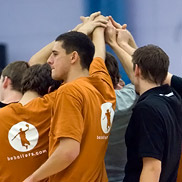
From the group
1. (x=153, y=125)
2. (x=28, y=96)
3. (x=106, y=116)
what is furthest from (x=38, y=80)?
(x=153, y=125)

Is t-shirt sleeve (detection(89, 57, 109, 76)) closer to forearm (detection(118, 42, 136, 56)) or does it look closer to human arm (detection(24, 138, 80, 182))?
forearm (detection(118, 42, 136, 56))

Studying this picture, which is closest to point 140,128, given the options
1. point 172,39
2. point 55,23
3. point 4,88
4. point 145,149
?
point 145,149

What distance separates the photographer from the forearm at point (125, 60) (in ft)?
6.71

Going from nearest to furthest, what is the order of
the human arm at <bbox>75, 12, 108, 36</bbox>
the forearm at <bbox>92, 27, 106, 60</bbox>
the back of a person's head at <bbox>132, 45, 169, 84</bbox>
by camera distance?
the back of a person's head at <bbox>132, 45, 169, 84</bbox> < the forearm at <bbox>92, 27, 106, 60</bbox> < the human arm at <bbox>75, 12, 108, 36</bbox>

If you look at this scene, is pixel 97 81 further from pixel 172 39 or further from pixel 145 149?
pixel 172 39

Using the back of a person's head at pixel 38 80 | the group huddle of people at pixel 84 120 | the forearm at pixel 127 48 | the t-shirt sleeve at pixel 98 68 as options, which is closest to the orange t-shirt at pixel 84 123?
the group huddle of people at pixel 84 120

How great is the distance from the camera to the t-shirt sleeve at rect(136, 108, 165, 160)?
60.6 inches

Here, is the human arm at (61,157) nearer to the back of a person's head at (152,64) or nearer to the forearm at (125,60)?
the back of a person's head at (152,64)

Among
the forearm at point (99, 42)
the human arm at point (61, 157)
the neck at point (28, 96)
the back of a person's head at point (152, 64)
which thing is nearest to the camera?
the human arm at point (61, 157)

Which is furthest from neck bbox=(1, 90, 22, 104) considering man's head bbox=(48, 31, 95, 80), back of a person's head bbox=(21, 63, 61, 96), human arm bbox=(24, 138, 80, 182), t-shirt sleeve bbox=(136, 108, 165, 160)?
t-shirt sleeve bbox=(136, 108, 165, 160)

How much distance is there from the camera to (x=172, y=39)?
9.00ft

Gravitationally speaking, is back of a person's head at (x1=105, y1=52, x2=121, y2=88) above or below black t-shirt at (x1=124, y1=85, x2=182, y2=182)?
above

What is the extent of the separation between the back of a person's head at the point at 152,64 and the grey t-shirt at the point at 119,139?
329mm

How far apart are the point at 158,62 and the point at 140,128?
29 centimetres
